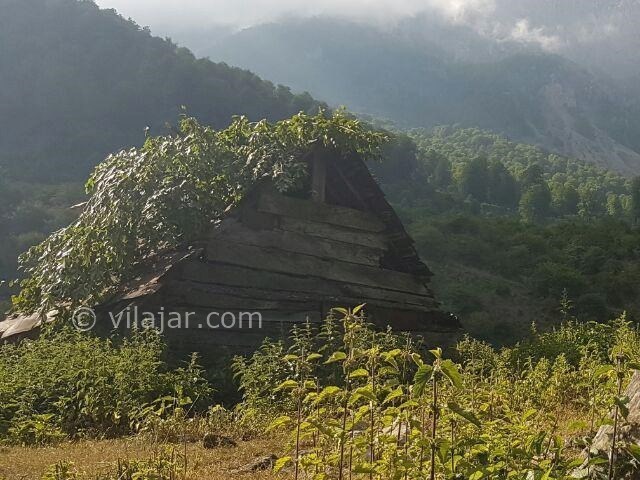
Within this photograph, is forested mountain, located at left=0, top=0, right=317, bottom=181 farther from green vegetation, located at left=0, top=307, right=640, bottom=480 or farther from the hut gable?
green vegetation, located at left=0, top=307, right=640, bottom=480

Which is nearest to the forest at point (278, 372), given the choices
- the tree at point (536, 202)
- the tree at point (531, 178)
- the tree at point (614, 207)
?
the tree at point (536, 202)

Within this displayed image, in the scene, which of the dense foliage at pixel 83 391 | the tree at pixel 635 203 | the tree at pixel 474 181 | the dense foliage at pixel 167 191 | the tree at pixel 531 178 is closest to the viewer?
the dense foliage at pixel 83 391

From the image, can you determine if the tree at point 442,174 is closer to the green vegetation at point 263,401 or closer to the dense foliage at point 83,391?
the green vegetation at point 263,401

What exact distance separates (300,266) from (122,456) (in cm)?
497

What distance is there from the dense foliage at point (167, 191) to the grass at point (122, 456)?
3.91 m

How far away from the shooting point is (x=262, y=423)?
6500 mm

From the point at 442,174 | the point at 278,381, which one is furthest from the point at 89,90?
the point at 278,381

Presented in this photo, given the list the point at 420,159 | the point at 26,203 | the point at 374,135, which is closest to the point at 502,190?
the point at 420,159

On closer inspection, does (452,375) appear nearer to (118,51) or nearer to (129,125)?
(129,125)

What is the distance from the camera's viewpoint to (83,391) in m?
6.77

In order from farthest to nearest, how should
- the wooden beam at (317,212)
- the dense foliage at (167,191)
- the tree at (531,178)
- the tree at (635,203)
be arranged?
the tree at (531,178)
the tree at (635,203)
the wooden beam at (317,212)
the dense foliage at (167,191)

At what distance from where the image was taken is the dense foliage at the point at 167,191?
9516 mm

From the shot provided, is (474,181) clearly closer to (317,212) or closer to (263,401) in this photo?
(317,212)

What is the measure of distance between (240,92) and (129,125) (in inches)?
553
